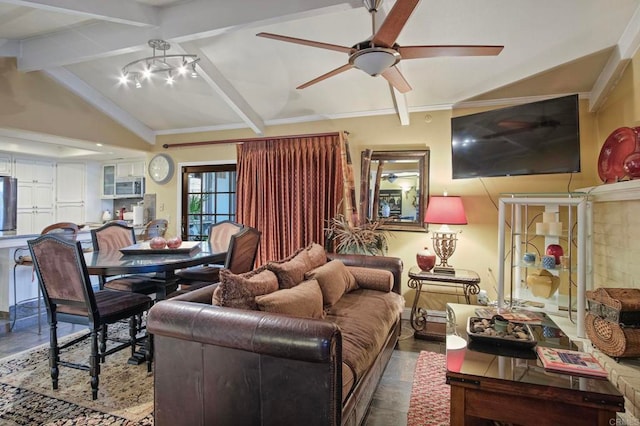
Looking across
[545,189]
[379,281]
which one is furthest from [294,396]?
[545,189]

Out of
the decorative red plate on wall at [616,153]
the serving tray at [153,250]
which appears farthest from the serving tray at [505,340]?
the serving tray at [153,250]

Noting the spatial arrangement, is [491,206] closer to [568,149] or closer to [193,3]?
[568,149]

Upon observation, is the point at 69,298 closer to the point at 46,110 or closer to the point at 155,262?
the point at 155,262

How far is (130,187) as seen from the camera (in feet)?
22.2

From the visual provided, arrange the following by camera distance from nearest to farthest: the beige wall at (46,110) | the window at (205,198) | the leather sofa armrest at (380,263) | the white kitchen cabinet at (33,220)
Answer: the leather sofa armrest at (380,263)
the beige wall at (46,110)
the window at (205,198)
the white kitchen cabinet at (33,220)

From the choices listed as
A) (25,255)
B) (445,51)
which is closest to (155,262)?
(25,255)

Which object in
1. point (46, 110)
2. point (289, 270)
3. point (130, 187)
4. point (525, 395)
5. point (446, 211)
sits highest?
point (46, 110)

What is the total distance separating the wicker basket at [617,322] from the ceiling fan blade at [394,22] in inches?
82.7

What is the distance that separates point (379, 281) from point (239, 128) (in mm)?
3183

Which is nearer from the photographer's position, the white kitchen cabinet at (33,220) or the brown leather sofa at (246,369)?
the brown leather sofa at (246,369)

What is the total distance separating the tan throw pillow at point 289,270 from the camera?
2.30m

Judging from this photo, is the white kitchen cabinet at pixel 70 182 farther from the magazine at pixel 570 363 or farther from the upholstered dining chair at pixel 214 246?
the magazine at pixel 570 363

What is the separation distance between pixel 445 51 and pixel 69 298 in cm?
299

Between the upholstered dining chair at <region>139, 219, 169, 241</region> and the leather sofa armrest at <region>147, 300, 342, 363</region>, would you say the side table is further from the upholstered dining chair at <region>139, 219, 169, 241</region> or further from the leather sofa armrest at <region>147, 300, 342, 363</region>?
the upholstered dining chair at <region>139, 219, 169, 241</region>
